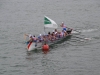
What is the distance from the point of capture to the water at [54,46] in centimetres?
3244

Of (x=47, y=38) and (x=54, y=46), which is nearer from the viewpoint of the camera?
(x=47, y=38)

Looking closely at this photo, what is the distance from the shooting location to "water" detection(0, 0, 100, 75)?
106 ft

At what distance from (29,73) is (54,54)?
6112 mm

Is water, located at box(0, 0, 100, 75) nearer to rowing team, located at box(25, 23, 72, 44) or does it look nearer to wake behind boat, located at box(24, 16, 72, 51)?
wake behind boat, located at box(24, 16, 72, 51)

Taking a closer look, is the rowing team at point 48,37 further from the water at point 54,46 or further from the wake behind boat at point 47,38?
the water at point 54,46

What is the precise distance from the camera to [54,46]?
3941 centimetres

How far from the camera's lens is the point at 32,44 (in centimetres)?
3669

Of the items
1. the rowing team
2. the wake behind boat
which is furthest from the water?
the rowing team

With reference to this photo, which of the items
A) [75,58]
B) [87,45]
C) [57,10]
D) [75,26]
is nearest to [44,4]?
[57,10]

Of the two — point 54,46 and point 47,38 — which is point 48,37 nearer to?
point 47,38

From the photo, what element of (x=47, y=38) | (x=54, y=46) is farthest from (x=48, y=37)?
(x=54, y=46)

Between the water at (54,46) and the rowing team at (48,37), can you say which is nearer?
the water at (54,46)

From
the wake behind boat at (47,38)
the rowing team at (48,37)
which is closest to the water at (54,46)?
the wake behind boat at (47,38)

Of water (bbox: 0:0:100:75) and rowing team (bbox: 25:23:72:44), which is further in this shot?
rowing team (bbox: 25:23:72:44)
